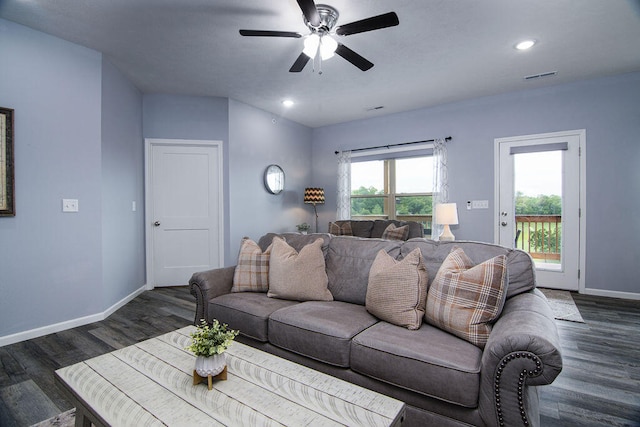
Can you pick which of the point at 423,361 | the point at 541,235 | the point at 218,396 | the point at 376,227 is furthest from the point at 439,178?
the point at 218,396

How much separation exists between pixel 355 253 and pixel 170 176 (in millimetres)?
3266

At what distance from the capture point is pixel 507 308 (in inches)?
64.2

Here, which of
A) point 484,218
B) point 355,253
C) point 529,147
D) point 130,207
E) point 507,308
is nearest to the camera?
point 507,308

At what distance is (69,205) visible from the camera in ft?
9.75

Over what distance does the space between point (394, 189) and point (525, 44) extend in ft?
9.36

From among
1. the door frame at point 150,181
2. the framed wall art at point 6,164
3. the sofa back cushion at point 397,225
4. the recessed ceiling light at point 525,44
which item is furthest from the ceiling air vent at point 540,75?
the framed wall art at point 6,164

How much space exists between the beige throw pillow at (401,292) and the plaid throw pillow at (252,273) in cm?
97

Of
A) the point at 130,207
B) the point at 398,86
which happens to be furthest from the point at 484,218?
the point at 130,207

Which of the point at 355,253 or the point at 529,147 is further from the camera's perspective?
the point at 529,147

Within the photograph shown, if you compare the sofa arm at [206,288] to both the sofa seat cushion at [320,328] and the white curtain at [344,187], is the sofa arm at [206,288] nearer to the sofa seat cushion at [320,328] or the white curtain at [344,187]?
the sofa seat cushion at [320,328]

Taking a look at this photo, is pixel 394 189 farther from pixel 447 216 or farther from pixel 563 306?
pixel 563 306

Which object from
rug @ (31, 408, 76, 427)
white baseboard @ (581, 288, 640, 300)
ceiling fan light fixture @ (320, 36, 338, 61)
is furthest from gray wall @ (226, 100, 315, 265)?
white baseboard @ (581, 288, 640, 300)

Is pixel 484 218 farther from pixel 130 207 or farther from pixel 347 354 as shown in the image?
pixel 130 207

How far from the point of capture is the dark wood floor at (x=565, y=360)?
5.74 feet
